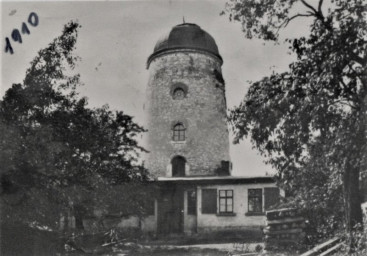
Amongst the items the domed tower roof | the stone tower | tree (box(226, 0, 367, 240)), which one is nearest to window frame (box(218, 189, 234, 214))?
the stone tower

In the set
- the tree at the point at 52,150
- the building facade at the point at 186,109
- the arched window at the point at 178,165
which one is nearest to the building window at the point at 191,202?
the building facade at the point at 186,109

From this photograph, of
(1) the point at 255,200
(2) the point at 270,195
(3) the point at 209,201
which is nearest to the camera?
(2) the point at 270,195

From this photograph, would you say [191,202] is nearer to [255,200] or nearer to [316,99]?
[255,200]

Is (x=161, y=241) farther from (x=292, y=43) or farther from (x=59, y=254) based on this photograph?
(x=292, y=43)

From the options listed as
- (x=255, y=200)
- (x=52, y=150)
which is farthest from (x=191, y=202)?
(x=52, y=150)

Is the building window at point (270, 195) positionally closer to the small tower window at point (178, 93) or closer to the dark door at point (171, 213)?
the dark door at point (171, 213)

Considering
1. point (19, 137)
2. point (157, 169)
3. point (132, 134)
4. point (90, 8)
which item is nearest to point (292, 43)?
point (90, 8)

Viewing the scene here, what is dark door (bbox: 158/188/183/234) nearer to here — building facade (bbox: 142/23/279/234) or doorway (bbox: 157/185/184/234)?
doorway (bbox: 157/185/184/234)
